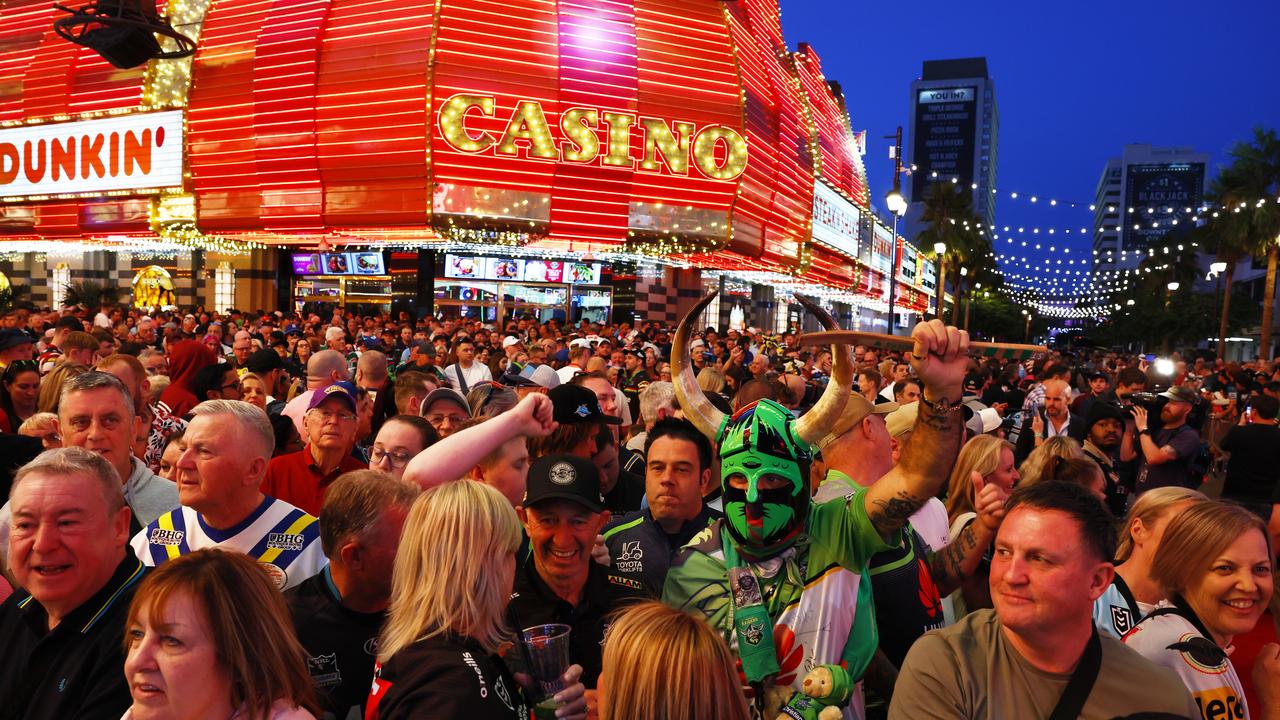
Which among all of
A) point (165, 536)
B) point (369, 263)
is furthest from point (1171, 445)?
point (369, 263)

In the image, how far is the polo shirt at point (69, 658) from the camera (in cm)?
265

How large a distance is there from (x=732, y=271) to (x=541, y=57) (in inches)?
445

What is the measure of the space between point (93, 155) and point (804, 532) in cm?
2992

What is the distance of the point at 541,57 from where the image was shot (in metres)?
23.3

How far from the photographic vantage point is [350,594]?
10.2ft

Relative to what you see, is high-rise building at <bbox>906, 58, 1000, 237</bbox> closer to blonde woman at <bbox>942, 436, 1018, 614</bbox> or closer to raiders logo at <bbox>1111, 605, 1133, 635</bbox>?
blonde woman at <bbox>942, 436, 1018, 614</bbox>

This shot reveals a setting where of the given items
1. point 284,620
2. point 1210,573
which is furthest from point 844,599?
point 284,620

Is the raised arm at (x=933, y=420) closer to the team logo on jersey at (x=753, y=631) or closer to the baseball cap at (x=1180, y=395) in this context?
the team logo on jersey at (x=753, y=631)

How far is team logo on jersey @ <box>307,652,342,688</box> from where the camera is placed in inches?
118

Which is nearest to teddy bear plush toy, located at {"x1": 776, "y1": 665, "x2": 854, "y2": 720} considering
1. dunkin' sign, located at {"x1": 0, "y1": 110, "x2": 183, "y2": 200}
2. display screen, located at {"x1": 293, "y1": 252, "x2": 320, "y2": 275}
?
dunkin' sign, located at {"x1": 0, "y1": 110, "x2": 183, "y2": 200}

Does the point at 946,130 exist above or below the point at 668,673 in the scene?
above

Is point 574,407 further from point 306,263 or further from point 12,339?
point 306,263

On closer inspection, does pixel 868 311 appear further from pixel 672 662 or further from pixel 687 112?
pixel 672 662

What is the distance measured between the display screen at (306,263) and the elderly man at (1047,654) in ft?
100
